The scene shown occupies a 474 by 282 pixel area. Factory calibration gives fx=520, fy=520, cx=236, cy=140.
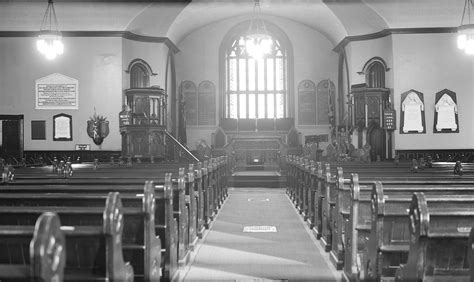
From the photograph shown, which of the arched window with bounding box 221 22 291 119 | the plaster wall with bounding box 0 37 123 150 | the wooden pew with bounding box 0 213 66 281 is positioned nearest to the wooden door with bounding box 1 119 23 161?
the plaster wall with bounding box 0 37 123 150

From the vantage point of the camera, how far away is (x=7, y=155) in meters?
14.8

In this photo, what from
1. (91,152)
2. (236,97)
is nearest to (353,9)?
(236,97)

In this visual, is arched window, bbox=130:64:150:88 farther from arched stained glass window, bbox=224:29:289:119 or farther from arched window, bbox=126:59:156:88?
arched stained glass window, bbox=224:29:289:119

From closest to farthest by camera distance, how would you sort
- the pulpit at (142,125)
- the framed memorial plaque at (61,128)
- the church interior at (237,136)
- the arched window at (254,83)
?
the church interior at (237,136) → the pulpit at (142,125) → the framed memorial plaque at (61,128) → the arched window at (254,83)

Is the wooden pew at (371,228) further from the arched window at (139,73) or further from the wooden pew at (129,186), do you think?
the arched window at (139,73)

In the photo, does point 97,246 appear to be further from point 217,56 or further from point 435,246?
point 217,56

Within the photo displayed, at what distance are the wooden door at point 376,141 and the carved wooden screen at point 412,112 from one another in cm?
73

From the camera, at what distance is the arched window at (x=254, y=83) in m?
19.5

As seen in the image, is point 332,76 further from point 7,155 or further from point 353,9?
point 7,155

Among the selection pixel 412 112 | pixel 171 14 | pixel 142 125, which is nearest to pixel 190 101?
pixel 171 14

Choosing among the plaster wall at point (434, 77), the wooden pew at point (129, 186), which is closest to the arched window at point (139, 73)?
the plaster wall at point (434, 77)

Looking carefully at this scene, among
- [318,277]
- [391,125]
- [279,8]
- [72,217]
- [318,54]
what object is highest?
[279,8]

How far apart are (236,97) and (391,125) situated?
672 centimetres

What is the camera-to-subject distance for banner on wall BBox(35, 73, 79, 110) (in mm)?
14992
